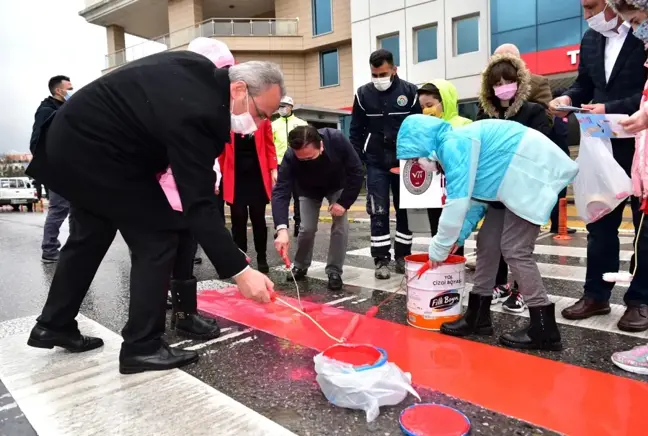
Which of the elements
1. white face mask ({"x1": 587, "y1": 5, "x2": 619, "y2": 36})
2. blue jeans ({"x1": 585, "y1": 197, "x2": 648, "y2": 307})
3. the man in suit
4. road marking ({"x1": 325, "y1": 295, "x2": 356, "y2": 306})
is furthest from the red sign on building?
road marking ({"x1": 325, "y1": 295, "x2": 356, "y2": 306})

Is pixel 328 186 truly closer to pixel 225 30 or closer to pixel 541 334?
pixel 541 334

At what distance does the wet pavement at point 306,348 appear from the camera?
2.09m

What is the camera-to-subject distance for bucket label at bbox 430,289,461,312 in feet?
10.5

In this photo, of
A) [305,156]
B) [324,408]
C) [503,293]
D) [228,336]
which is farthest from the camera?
[305,156]

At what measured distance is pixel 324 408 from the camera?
220cm

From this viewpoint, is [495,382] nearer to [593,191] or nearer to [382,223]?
[593,191]

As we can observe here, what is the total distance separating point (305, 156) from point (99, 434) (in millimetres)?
2693

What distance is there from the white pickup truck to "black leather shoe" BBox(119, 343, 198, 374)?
2309cm

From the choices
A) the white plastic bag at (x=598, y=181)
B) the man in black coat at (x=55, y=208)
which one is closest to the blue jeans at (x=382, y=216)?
the white plastic bag at (x=598, y=181)

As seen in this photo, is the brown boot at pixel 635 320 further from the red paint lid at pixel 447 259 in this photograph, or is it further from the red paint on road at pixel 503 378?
the red paint lid at pixel 447 259

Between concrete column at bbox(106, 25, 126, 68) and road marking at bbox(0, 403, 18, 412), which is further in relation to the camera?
concrete column at bbox(106, 25, 126, 68)

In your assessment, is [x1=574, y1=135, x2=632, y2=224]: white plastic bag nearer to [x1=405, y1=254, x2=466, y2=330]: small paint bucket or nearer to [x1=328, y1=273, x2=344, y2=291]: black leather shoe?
[x1=405, y1=254, x2=466, y2=330]: small paint bucket

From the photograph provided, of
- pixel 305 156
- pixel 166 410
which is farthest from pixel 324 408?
pixel 305 156

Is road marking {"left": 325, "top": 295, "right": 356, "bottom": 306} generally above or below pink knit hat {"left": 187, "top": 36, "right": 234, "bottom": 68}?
below
